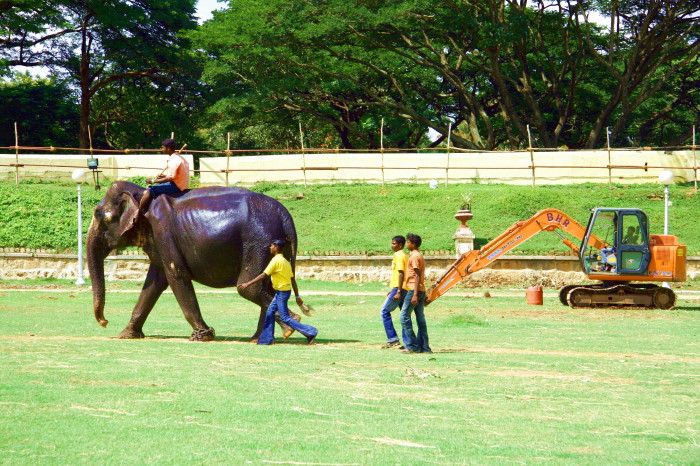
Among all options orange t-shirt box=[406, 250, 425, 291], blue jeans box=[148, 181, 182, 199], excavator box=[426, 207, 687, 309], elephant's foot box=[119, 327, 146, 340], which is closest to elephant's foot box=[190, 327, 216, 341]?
elephant's foot box=[119, 327, 146, 340]

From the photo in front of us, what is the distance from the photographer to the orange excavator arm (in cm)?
2294

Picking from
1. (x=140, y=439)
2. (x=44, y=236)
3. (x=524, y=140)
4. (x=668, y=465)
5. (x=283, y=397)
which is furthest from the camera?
(x=524, y=140)

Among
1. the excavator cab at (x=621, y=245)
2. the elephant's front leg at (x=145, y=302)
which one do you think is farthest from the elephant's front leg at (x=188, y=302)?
the excavator cab at (x=621, y=245)

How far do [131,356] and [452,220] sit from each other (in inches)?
905

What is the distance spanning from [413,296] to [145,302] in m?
5.05

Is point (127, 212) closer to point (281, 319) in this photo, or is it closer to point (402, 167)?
point (281, 319)

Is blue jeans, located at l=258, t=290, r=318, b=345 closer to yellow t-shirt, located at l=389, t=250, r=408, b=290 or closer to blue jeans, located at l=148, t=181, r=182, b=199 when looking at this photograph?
yellow t-shirt, located at l=389, t=250, r=408, b=290

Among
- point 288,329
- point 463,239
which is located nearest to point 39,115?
point 463,239

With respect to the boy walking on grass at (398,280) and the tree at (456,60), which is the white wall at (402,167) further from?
the boy walking on grass at (398,280)

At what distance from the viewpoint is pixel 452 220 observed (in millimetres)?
33812

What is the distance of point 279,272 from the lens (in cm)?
1394

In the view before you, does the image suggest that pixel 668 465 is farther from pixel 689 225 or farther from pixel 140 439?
pixel 689 225

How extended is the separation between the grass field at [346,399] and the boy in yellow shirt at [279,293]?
0.42 meters

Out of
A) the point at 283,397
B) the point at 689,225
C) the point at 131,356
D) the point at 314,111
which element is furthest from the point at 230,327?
the point at 314,111
